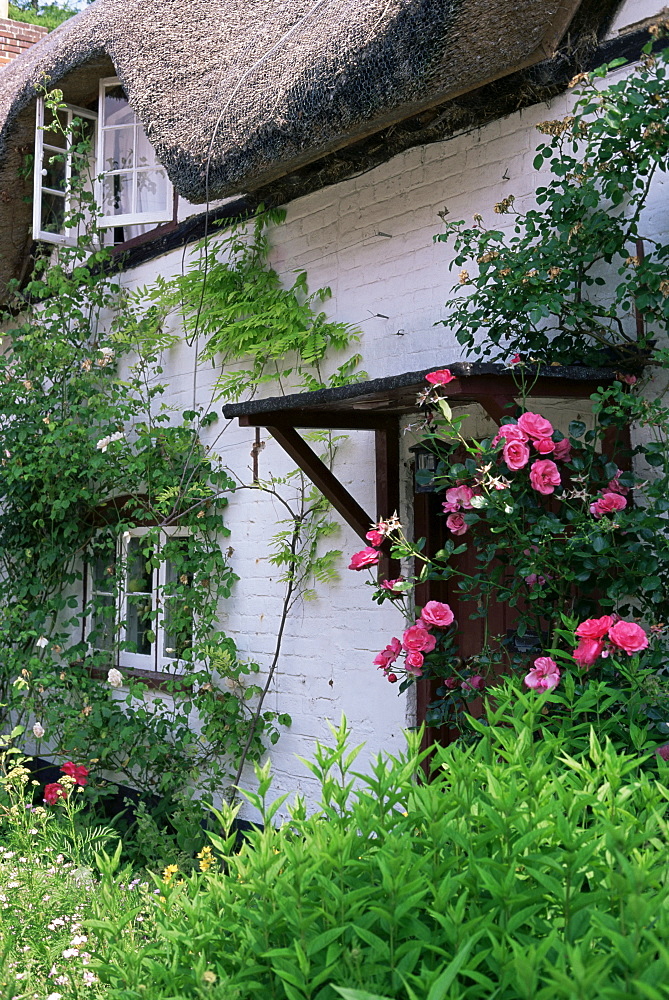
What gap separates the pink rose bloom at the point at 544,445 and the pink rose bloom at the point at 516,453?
0.05 meters

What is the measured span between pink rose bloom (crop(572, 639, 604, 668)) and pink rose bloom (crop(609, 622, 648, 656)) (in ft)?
0.16

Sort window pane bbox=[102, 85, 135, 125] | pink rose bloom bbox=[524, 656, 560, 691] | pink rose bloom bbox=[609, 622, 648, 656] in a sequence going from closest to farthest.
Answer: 1. pink rose bloom bbox=[609, 622, 648, 656]
2. pink rose bloom bbox=[524, 656, 560, 691]
3. window pane bbox=[102, 85, 135, 125]

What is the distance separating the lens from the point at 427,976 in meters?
1.22

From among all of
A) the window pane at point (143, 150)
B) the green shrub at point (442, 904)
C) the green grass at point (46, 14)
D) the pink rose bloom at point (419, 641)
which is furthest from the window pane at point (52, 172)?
the green grass at point (46, 14)

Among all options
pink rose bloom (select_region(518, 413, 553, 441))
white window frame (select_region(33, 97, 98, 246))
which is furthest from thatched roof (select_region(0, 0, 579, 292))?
pink rose bloom (select_region(518, 413, 553, 441))

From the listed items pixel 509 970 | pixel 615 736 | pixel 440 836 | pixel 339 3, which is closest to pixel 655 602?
pixel 615 736

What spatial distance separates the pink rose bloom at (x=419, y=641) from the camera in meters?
3.39

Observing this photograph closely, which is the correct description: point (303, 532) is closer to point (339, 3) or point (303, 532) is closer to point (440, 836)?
point (339, 3)

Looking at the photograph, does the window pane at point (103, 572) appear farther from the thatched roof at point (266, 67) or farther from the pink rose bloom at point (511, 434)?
the pink rose bloom at point (511, 434)

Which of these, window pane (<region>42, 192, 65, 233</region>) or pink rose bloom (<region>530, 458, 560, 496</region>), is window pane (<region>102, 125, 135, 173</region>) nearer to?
window pane (<region>42, 192, 65, 233</region>)

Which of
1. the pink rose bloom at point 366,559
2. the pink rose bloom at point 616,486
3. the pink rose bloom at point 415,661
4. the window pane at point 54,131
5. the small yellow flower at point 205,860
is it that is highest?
the window pane at point 54,131

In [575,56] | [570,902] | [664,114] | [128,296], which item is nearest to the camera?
[570,902]

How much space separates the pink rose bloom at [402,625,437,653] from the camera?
3389 millimetres

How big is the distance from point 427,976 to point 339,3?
167 inches
